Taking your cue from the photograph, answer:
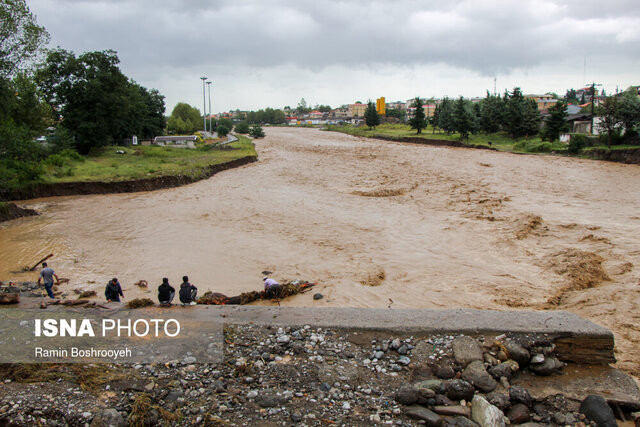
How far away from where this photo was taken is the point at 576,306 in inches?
384

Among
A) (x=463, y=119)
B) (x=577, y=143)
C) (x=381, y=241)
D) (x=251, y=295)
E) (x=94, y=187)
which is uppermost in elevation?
(x=463, y=119)

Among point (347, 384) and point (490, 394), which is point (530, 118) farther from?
point (347, 384)

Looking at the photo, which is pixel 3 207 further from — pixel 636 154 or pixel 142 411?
pixel 636 154

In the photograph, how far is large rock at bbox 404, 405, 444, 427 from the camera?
4719 millimetres

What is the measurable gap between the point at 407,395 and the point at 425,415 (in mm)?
324

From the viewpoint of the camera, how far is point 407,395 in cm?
505

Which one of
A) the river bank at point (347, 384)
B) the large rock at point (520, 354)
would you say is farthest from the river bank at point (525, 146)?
the large rock at point (520, 354)

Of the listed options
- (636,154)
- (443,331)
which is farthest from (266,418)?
(636,154)

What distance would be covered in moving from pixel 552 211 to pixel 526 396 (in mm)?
16670

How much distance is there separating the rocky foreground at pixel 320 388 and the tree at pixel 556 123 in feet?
151

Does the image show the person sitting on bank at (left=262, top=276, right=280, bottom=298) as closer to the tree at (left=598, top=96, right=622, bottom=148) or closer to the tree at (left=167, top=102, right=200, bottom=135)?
the tree at (left=598, top=96, right=622, bottom=148)

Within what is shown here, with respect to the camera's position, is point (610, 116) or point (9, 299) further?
point (610, 116)

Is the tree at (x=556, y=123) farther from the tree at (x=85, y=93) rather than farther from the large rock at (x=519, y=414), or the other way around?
the large rock at (x=519, y=414)

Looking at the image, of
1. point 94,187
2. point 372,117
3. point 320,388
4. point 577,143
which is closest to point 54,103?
point 94,187
